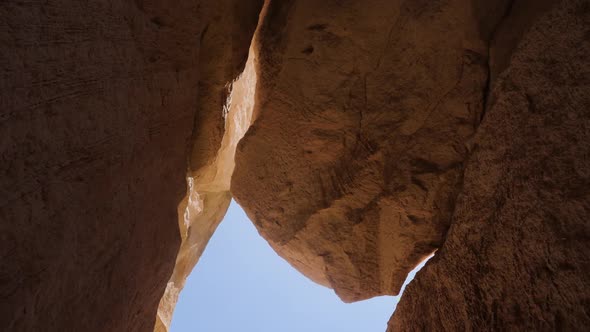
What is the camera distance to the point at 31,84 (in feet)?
5.38

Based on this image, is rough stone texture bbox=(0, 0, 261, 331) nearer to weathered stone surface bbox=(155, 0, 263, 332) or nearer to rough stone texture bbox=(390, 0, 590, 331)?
weathered stone surface bbox=(155, 0, 263, 332)

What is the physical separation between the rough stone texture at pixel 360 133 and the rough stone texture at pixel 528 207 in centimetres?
52

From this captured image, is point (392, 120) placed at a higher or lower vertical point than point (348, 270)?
higher

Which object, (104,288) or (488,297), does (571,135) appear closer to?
(488,297)

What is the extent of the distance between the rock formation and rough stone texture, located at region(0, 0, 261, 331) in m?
0.01

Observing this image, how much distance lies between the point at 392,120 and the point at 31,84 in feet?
8.26

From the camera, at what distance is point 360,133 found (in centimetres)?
340

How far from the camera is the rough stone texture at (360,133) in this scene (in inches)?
120

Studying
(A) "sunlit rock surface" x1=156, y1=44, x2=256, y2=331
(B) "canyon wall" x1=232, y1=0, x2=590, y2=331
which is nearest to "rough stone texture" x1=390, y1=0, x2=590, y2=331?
(B) "canyon wall" x1=232, y1=0, x2=590, y2=331

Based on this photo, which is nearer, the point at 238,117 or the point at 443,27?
the point at 443,27

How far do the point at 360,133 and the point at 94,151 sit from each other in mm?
2104

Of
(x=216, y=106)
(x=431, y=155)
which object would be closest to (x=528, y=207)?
(x=431, y=155)

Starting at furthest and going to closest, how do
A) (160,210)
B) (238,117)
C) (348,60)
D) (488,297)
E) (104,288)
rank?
(238,117) → (348,60) → (160,210) → (104,288) → (488,297)

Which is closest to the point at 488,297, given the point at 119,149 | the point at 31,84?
the point at 119,149
